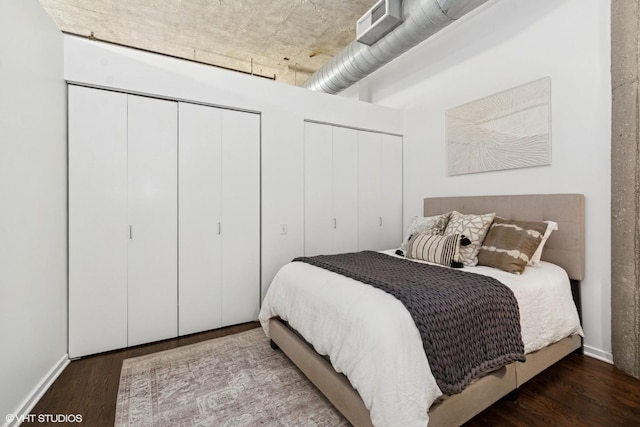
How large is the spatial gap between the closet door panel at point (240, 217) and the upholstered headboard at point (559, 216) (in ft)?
7.94

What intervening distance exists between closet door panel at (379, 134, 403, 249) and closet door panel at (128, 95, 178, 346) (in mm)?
2460

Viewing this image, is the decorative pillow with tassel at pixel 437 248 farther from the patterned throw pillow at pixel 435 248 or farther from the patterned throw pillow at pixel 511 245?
the patterned throw pillow at pixel 511 245

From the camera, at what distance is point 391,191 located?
12.7 feet

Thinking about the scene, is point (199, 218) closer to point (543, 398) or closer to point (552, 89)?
point (543, 398)

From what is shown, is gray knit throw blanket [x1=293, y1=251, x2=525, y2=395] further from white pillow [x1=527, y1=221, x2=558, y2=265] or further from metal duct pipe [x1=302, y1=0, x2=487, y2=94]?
metal duct pipe [x1=302, y1=0, x2=487, y2=94]

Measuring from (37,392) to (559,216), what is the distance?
3.88 m

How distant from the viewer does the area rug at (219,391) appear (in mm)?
1604

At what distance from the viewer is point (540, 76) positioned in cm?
253

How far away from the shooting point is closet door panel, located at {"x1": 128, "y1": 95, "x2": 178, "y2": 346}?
97.3 inches

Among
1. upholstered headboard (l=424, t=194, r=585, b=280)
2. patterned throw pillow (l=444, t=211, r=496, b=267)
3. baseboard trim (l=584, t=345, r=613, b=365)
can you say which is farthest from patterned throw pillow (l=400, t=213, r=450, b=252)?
baseboard trim (l=584, t=345, r=613, b=365)

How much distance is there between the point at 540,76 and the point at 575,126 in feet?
1.83

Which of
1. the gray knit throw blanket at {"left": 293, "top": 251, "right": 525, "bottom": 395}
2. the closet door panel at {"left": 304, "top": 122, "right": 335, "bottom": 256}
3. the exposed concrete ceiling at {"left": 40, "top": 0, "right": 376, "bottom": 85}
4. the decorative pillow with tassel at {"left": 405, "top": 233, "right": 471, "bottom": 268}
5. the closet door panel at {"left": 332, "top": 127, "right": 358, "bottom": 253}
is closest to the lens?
the gray knit throw blanket at {"left": 293, "top": 251, "right": 525, "bottom": 395}

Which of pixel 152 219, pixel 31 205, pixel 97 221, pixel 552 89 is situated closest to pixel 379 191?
pixel 552 89

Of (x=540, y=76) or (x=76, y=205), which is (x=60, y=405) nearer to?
(x=76, y=205)
